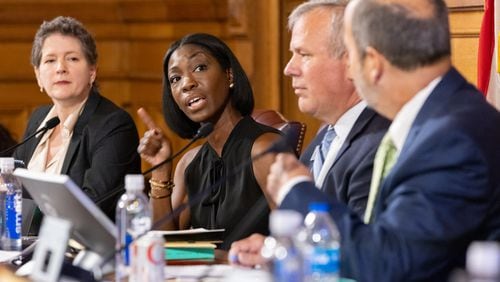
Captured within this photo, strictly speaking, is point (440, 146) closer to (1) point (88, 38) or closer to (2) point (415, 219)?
(2) point (415, 219)

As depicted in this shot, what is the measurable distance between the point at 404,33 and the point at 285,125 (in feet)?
5.43

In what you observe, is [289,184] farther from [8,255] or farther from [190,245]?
[8,255]

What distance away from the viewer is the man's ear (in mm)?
2332

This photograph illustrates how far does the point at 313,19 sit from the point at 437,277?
115 cm

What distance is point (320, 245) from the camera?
7.26 ft

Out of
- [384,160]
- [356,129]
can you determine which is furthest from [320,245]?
[356,129]

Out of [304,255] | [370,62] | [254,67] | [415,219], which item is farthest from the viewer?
[254,67]

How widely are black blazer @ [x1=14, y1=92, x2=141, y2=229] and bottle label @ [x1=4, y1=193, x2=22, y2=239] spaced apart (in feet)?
1.52

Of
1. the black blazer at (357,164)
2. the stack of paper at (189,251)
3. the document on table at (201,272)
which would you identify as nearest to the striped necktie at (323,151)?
the black blazer at (357,164)

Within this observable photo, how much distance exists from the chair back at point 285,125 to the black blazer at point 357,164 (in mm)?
701

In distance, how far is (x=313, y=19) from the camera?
320 centimetres

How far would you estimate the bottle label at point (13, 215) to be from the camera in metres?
3.25

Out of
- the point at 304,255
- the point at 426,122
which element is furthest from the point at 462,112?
the point at 304,255

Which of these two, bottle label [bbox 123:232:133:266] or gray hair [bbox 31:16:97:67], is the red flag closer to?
gray hair [bbox 31:16:97:67]
